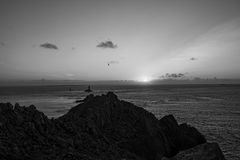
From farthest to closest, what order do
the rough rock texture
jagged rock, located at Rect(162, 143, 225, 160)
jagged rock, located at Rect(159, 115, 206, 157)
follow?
jagged rock, located at Rect(159, 115, 206, 157), jagged rock, located at Rect(162, 143, 225, 160), the rough rock texture

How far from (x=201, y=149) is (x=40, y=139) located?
8504mm

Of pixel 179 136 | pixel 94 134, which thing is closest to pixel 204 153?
pixel 94 134

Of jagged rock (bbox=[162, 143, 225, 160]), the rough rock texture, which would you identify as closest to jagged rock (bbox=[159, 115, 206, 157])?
the rough rock texture

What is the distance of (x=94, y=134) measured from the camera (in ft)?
43.2

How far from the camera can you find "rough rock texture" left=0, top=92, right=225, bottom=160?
9719mm

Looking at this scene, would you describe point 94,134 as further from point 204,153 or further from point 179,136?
point 179,136

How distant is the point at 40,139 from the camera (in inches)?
401

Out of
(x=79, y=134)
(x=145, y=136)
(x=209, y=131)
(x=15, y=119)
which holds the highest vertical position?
(x=15, y=119)

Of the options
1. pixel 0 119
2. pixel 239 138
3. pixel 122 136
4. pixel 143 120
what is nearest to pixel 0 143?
pixel 0 119

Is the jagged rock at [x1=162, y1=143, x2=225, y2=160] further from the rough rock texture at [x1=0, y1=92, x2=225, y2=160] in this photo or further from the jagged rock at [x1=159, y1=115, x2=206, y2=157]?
the jagged rock at [x1=159, y1=115, x2=206, y2=157]

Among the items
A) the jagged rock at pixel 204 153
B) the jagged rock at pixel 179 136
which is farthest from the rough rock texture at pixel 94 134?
the jagged rock at pixel 204 153

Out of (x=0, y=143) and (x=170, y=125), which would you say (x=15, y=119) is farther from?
(x=170, y=125)

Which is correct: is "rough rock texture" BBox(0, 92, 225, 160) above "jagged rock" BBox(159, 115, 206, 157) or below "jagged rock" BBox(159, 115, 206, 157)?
above

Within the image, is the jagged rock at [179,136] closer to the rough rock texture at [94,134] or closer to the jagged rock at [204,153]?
the rough rock texture at [94,134]
